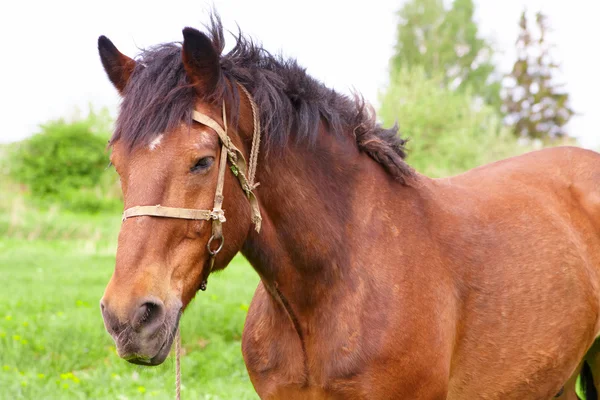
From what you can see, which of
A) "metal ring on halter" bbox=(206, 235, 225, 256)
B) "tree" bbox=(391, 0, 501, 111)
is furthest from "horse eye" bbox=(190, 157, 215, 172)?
"tree" bbox=(391, 0, 501, 111)

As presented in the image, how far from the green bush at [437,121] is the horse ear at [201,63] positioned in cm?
2827

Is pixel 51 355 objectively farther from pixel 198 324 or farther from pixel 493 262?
pixel 493 262

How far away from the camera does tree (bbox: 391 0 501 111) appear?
144ft

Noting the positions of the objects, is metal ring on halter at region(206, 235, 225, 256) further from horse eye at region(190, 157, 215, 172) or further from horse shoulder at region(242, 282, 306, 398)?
horse shoulder at region(242, 282, 306, 398)

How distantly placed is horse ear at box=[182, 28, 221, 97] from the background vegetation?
0.50 metres

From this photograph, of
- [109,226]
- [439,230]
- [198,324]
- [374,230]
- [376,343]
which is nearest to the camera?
[376,343]

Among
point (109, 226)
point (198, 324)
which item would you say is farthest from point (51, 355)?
point (109, 226)

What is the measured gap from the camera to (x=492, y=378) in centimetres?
342

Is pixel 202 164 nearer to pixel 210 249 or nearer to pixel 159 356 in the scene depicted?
pixel 210 249

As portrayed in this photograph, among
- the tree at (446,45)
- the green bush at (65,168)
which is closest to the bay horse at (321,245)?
the green bush at (65,168)

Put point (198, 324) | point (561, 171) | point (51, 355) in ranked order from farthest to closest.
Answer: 1. point (198, 324)
2. point (51, 355)
3. point (561, 171)

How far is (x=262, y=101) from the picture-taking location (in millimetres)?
2861

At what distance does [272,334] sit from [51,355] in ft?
14.6

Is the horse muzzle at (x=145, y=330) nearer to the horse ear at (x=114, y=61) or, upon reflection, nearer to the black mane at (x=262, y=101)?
the black mane at (x=262, y=101)
